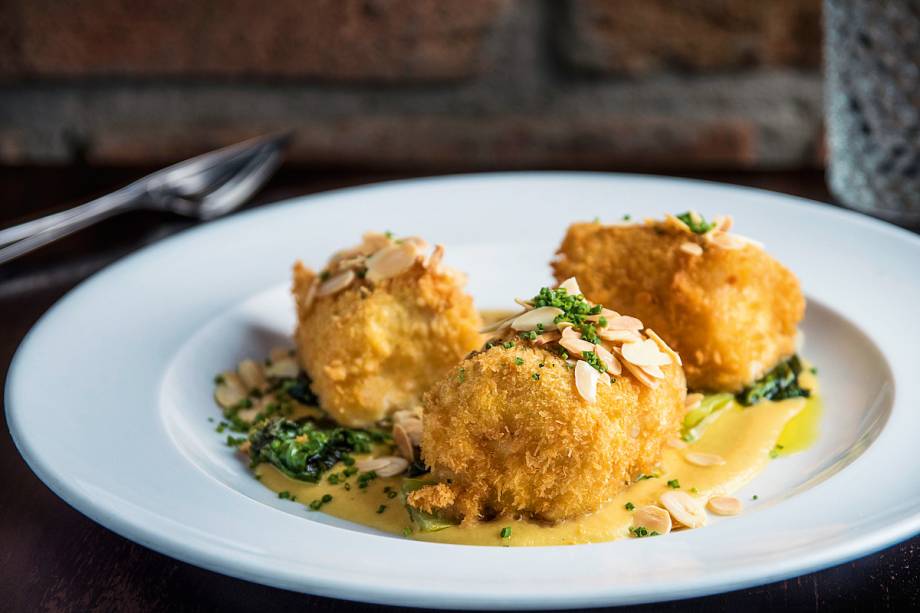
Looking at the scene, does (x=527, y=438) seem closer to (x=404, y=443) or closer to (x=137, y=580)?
(x=404, y=443)

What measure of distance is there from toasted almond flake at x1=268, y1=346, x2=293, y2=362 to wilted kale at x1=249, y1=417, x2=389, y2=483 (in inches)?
11.0

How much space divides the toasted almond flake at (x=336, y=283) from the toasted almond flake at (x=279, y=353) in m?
0.21

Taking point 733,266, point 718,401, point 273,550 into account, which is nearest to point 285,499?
point 273,550

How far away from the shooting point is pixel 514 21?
399 cm

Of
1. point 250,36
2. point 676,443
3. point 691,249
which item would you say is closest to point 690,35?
point 250,36

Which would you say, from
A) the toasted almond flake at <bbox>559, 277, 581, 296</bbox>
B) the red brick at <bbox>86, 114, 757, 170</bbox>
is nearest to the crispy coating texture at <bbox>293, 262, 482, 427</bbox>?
the toasted almond flake at <bbox>559, 277, 581, 296</bbox>

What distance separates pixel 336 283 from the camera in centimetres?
215

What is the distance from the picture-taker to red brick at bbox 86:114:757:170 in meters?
4.17

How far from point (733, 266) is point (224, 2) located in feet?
8.73

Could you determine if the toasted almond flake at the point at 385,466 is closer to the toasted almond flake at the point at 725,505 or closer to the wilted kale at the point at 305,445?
the wilted kale at the point at 305,445

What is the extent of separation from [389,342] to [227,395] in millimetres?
359

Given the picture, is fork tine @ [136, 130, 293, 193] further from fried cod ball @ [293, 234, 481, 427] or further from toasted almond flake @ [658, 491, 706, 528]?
toasted almond flake @ [658, 491, 706, 528]

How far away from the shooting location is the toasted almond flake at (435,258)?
213 centimetres

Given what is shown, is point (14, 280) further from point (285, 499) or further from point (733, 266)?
point (733, 266)
